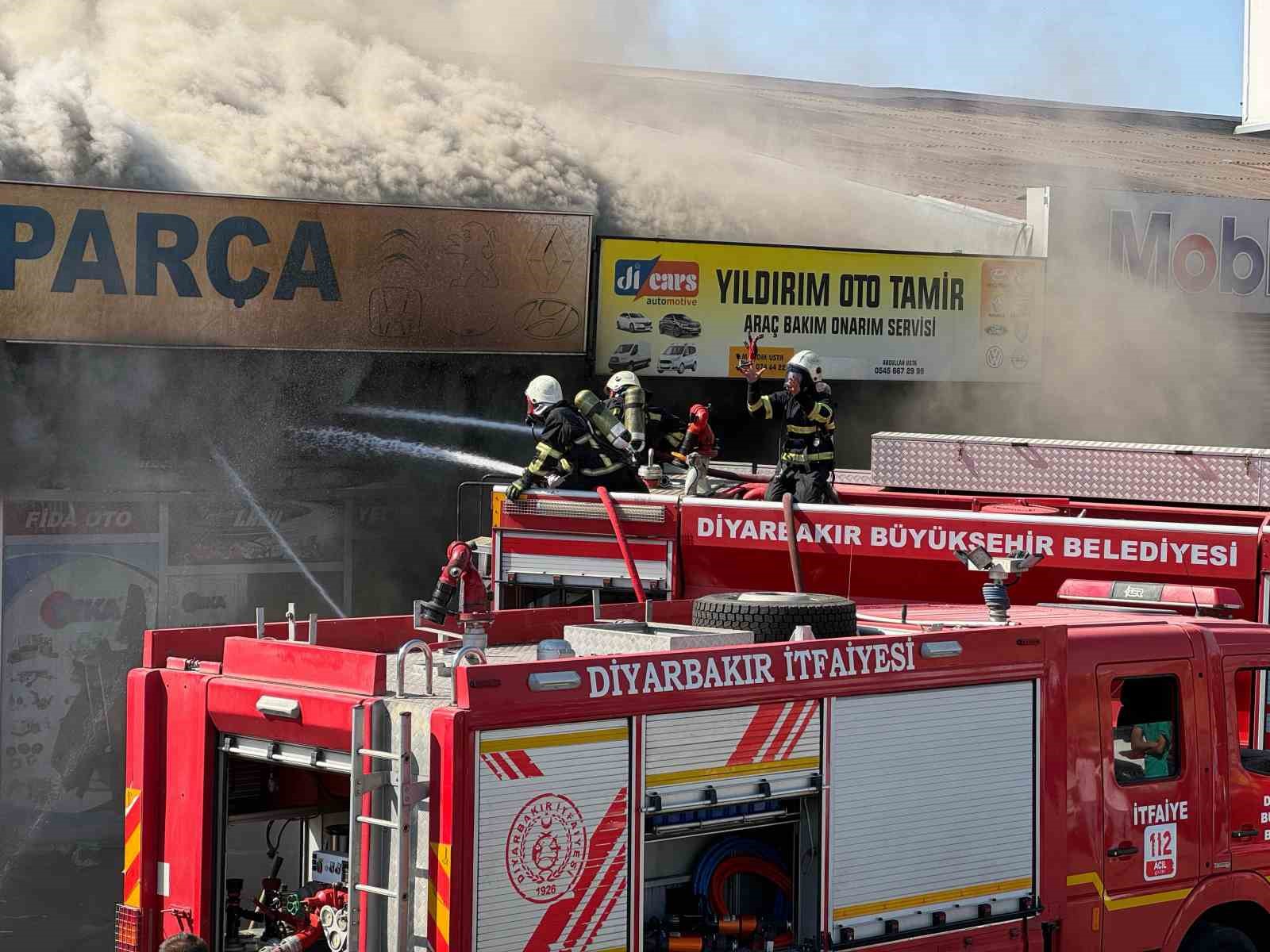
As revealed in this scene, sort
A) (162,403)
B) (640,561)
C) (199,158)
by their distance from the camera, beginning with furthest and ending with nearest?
(199,158) < (162,403) < (640,561)

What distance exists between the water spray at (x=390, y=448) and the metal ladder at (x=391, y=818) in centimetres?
902

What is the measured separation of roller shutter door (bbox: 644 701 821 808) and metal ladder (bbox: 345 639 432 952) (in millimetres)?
809

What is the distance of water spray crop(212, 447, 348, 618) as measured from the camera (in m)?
13.4

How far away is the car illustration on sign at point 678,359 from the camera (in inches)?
604

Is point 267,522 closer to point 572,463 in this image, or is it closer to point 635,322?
point 635,322

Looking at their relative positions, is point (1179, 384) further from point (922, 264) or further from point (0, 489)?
point (0, 489)

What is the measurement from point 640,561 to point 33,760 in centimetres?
533

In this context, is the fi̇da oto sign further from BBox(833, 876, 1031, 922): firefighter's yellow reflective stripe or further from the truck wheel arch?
the truck wheel arch

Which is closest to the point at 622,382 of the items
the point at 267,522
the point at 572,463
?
the point at 572,463

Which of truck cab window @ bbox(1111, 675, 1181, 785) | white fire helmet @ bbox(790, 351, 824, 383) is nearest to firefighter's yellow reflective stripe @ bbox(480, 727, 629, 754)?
truck cab window @ bbox(1111, 675, 1181, 785)

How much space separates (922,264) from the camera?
16359 mm

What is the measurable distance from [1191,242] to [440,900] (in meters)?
15.7

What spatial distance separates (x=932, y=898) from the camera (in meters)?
6.05

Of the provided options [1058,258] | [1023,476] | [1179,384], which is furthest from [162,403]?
[1179,384]
